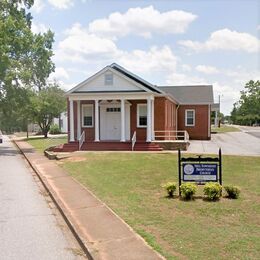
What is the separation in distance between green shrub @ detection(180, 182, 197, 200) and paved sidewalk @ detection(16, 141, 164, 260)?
2.02 metres

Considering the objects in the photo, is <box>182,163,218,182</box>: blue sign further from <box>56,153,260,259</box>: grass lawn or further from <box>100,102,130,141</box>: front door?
<box>100,102,130,141</box>: front door

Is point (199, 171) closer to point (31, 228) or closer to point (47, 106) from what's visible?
point (31, 228)

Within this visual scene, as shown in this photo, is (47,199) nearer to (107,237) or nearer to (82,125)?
(107,237)

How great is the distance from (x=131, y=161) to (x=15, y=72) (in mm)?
19129

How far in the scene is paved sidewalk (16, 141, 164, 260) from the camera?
623cm

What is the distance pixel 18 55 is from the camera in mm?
35688

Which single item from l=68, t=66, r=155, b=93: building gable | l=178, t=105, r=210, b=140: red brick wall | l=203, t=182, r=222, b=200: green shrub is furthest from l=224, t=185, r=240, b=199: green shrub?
l=178, t=105, r=210, b=140: red brick wall

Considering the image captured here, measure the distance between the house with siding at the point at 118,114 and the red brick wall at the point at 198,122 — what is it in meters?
5.76

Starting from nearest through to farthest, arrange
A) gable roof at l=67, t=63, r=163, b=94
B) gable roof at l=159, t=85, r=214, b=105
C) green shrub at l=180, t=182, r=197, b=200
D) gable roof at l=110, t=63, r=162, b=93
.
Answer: green shrub at l=180, t=182, r=197, b=200 < gable roof at l=67, t=63, r=163, b=94 < gable roof at l=110, t=63, r=162, b=93 < gable roof at l=159, t=85, r=214, b=105

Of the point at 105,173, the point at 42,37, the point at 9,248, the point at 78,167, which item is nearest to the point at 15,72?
the point at 42,37

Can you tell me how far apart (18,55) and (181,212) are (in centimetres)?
3020

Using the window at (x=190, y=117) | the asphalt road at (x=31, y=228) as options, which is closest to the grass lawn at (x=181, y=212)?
the asphalt road at (x=31, y=228)

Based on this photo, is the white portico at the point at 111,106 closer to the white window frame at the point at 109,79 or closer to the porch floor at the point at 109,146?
the white window frame at the point at 109,79

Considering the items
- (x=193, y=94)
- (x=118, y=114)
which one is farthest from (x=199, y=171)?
(x=193, y=94)
